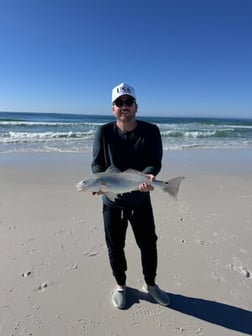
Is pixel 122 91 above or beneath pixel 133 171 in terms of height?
above

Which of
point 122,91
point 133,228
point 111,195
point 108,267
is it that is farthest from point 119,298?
point 122,91

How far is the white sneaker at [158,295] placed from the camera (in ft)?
9.18

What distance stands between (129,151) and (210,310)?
6.02 feet

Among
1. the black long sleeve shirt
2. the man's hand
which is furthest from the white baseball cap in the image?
the man's hand

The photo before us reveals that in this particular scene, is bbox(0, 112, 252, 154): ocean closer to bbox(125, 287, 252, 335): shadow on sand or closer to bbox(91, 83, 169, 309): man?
bbox(91, 83, 169, 309): man

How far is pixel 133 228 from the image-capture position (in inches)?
106

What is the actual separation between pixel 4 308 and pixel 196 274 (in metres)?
2.15

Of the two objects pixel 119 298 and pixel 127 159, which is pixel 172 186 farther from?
pixel 119 298

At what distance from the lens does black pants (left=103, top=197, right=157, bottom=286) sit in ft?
8.54

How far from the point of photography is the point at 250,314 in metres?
2.67

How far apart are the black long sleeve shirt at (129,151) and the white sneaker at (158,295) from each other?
1026mm

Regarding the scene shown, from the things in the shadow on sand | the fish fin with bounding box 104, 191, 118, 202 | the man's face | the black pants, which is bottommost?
the shadow on sand

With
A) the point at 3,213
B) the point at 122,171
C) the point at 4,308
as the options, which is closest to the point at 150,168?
the point at 122,171

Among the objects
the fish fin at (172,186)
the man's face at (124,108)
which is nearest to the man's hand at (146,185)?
the fish fin at (172,186)
